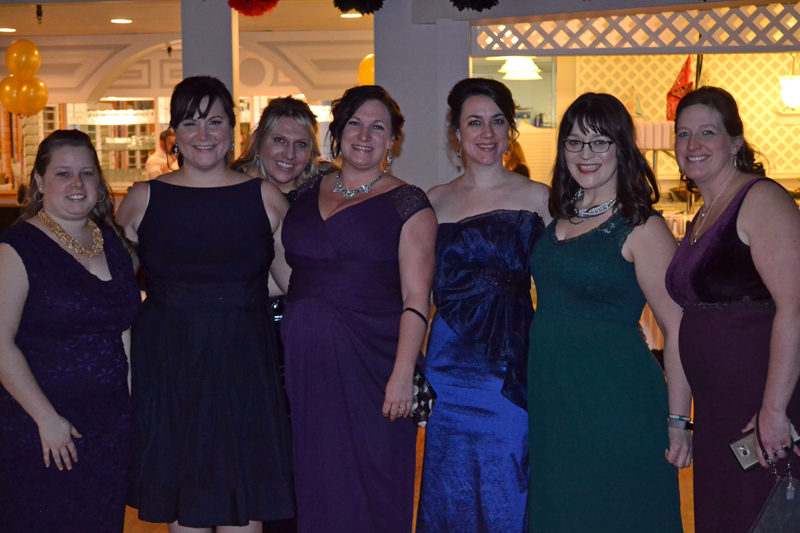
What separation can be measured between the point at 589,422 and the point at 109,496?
4.78 ft

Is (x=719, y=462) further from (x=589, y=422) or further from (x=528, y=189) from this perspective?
(x=528, y=189)

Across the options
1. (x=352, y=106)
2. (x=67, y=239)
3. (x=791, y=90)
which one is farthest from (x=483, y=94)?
(x=791, y=90)

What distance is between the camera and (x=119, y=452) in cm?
272

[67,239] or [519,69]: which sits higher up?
[519,69]

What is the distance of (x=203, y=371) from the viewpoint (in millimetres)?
2801

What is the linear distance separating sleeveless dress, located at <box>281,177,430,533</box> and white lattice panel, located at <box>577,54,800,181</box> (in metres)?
8.55

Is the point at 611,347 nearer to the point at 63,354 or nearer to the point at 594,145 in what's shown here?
the point at 594,145

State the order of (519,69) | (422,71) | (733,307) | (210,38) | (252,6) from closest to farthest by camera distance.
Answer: (733,307) → (252,6) → (422,71) → (210,38) → (519,69)

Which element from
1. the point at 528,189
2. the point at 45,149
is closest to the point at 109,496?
the point at 45,149

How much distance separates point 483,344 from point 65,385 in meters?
1.27

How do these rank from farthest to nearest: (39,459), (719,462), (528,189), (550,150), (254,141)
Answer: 1. (550,150)
2. (254,141)
3. (528,189)
4. (39,459)
5. (719,462)

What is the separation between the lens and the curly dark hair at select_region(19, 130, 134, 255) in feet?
8.66

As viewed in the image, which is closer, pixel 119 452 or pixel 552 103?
pixel 119 452

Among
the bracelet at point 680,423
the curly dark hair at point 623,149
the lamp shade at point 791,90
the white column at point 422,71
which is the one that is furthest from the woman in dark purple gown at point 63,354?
the lamp shade at point 791,90
